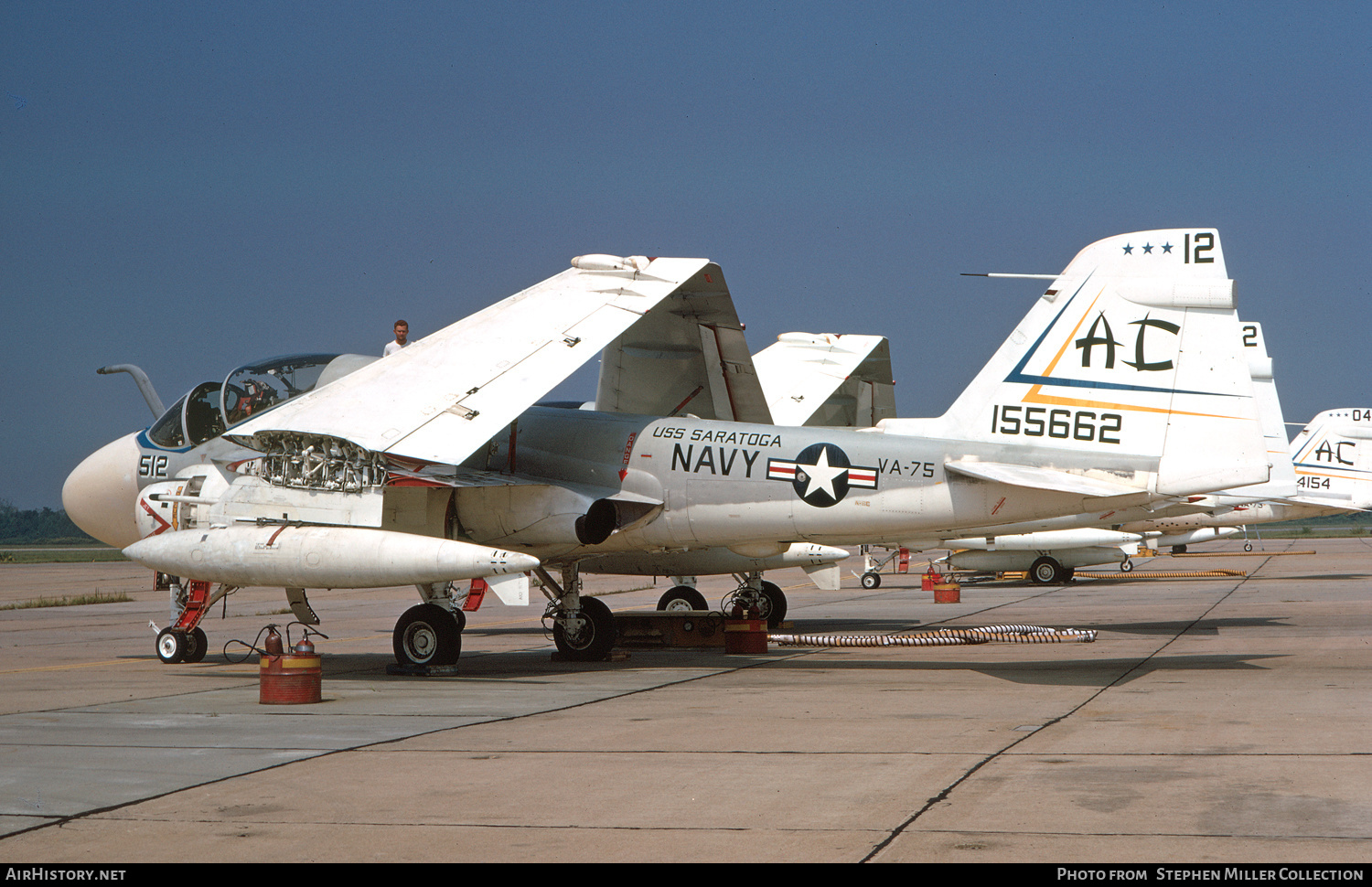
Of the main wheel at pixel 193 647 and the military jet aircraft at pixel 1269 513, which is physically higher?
the military jet aircraft at pixel 1269 513

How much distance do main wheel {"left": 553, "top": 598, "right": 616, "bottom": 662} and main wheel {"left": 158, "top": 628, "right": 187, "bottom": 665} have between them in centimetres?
433

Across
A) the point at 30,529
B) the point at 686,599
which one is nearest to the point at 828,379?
the point at 686,599

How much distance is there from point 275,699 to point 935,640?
823 centimetres

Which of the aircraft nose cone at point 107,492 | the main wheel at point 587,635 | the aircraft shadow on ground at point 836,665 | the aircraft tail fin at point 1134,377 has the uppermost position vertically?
the aircraft tail fin at point 1134,377

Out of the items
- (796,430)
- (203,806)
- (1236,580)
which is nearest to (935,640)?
(796,430)

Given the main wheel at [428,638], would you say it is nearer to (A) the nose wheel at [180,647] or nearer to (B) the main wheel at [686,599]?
(A) the nose wheel at [180,647]

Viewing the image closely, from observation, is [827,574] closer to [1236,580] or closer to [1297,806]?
[1297,806]

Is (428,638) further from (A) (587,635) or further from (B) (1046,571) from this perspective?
(B) (1046,571)

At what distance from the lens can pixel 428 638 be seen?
1217 cm

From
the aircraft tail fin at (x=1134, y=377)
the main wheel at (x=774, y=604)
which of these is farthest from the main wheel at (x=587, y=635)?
the main wheel at (x=774, y=604)

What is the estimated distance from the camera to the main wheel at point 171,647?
1383 cm

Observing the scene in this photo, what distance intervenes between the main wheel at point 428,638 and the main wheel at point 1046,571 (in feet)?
75.9

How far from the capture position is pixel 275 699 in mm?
9727

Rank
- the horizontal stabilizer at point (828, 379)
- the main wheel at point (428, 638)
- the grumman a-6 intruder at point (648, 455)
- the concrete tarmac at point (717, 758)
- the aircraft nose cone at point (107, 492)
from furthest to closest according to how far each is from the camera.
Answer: the horizontal stabilizer at point (828, 379), the aircraft nose cone at point (107, 492), the main wheel at point (428, 638), the grumman a-6 intruder at point (648, 455), the concrete tarmac at point (717, 758)
